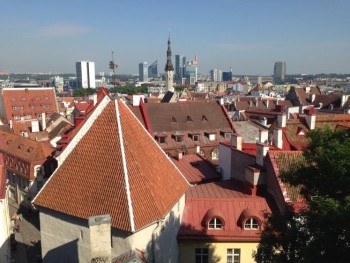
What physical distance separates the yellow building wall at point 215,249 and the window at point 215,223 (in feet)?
3.24

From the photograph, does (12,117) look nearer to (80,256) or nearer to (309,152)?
(80,256)

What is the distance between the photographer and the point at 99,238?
15172 millimetres

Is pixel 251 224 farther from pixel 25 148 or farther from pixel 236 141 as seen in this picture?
pixel 25 148

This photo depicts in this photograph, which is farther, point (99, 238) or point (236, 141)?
point (236, 141)

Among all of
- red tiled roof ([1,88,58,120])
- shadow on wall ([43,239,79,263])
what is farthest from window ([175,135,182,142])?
red tiled roof ([1,88,58,120])

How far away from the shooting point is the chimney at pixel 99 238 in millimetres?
15133

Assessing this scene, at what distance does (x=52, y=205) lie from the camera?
753 inches

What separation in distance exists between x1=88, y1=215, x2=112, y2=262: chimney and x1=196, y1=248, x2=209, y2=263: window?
8474 millimetres

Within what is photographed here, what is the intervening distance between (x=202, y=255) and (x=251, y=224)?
3.60m

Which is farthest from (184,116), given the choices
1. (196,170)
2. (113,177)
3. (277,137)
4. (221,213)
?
(113,177)

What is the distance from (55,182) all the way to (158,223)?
6.15 metres

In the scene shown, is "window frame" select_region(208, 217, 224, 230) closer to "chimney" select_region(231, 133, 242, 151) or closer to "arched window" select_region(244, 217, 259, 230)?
"arched window" select_region(244, 217, 259, 230)

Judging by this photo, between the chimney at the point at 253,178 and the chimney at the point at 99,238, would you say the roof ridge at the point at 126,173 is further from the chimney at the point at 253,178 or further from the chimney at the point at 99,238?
the chimney at the point at 253,178

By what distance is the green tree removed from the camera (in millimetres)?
11711
